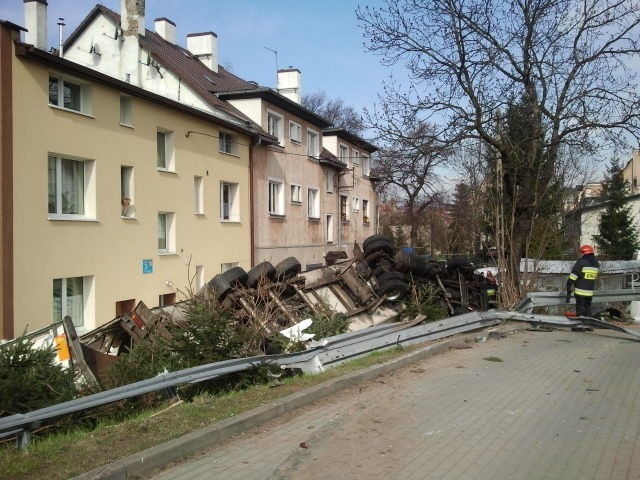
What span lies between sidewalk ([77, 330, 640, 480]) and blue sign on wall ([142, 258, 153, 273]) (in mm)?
11182

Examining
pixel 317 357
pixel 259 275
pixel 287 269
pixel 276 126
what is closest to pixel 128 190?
pixel 287 269

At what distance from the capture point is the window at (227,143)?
77.8ft

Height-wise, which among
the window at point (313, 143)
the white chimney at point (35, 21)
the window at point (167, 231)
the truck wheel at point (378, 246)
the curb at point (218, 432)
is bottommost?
the curb at point (218, 432)

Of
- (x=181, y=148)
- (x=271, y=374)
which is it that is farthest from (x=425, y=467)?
(x=181, y=148)

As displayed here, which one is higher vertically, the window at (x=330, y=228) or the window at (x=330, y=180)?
the window at (x=330, y=180)

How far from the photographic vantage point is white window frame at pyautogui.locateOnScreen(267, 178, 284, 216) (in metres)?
27.1

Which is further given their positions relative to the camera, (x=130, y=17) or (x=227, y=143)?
(x=227, y=143)

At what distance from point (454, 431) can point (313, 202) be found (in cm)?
2621

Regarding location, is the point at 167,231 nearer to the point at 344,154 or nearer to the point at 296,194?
the point at 296,194

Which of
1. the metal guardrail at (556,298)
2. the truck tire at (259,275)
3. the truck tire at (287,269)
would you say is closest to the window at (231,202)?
the truck tire at (287,269)

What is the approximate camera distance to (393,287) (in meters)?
13.9

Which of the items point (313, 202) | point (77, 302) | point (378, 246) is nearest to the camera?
point (378, 246)

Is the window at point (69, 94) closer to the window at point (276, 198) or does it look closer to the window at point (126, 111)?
the window at point (126, 111)

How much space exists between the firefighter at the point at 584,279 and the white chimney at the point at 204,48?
21752 mm
